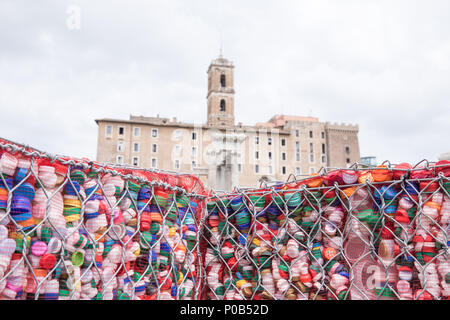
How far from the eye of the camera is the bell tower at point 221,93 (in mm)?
58312

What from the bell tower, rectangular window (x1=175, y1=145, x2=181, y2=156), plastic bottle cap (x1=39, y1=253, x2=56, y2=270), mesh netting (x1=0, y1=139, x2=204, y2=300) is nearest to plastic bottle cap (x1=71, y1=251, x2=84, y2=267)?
mesh netting (x1=0, y1=139, x2=204, y2=300)

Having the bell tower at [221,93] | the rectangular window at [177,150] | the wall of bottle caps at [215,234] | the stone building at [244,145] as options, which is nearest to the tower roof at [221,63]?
the bell tower at [221,93]

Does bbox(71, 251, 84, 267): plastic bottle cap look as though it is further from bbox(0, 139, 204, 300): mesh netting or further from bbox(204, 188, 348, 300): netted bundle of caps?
bbox(204, 188, 348, 300): netted bundle of caps

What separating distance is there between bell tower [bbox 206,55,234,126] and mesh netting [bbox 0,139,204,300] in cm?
5468

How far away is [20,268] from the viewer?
184 centimetres

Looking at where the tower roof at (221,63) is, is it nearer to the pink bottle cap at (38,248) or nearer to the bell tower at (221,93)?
the bell tower at (221,93)

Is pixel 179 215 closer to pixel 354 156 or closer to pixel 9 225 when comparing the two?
pixel 9 225

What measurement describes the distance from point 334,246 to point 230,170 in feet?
21.7

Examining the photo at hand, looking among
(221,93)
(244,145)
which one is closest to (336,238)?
(244,145)

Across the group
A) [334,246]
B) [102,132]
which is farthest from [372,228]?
[102,132]

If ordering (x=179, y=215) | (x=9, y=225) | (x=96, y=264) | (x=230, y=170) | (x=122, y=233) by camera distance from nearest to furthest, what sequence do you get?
(x=9, y=225) < (x=96, y=264) < (x=122, y=233) < (x=179, y=215) < (x=230, y=170)

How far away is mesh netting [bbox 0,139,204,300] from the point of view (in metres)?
1.85

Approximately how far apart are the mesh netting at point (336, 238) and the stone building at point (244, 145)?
131 ft

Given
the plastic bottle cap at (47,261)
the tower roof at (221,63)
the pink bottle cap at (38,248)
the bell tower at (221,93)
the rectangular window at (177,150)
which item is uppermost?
the tower roof at (221,63)
